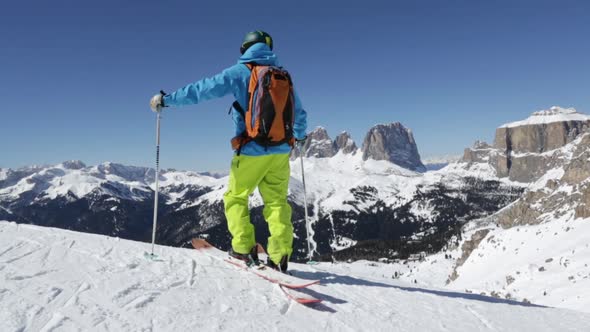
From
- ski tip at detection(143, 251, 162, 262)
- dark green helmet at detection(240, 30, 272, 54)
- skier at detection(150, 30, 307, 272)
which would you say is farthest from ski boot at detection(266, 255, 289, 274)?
dark green helmet at detection(240, 30, 272, 54)

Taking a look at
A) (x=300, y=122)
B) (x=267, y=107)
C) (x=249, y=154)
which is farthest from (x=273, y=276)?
(x=300, y=122)

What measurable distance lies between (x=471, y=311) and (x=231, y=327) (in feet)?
12.2

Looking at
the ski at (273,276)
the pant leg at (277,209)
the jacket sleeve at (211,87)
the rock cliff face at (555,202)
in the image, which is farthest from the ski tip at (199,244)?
the rock cliff face at (555,202)

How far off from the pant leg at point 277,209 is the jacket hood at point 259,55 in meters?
1.58

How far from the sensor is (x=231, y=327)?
4180 millimetres

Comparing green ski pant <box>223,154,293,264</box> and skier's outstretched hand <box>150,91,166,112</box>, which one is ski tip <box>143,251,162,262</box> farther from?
skier's outstretched hand <box>150,91,166,112</box>

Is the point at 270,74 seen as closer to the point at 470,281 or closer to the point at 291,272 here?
Answer: the point at 291,272

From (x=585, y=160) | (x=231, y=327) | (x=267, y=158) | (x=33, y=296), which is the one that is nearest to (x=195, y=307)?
(x=231, y=327)

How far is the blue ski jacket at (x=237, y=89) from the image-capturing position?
6.18 meters

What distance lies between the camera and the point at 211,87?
613cm

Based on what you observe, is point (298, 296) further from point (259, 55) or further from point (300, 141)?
point (259, 55)

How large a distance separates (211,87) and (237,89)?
415mm

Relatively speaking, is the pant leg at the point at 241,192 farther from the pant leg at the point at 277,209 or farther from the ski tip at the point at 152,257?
the ski tip at the point at 152,257

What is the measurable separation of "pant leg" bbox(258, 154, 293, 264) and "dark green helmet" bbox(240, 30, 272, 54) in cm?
195
